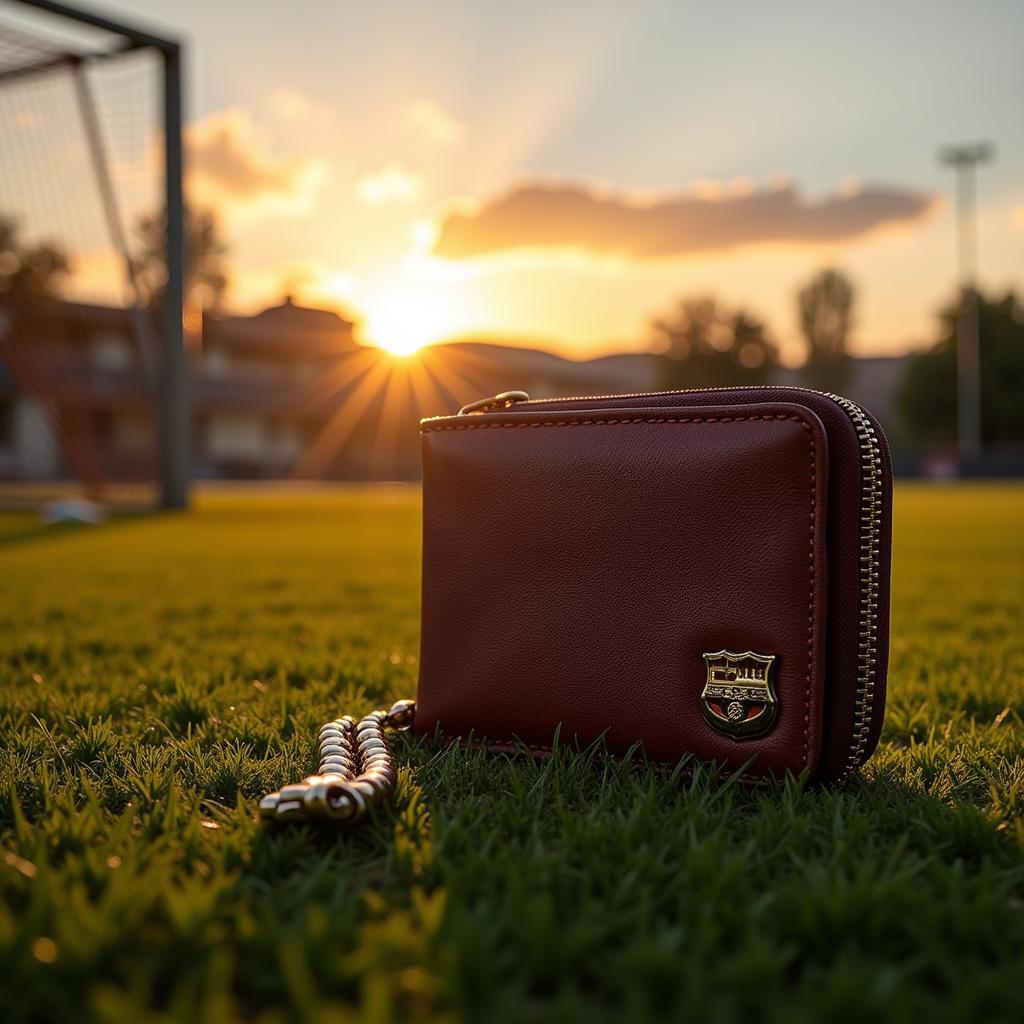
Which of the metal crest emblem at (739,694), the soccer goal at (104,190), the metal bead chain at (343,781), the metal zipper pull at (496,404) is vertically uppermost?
the soccer goal at (104,190)

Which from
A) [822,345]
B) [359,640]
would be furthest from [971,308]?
[359,640]

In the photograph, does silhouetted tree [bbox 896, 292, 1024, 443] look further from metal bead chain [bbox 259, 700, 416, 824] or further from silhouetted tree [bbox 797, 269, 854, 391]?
metal bead chain [bbox 259, 700, 416, 824]

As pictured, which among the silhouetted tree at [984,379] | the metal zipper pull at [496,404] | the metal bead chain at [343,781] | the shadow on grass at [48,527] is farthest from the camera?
the silhouetted tree at [984,379]

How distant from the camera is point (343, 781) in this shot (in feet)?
4.31

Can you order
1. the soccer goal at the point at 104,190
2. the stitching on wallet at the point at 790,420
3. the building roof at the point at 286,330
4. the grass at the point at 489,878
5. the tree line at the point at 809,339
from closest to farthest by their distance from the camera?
the grass at the point at 489,878, the stitching on wallet at the point at 790,420, the soccer goal at the point at 104,190, the tree line at the point at 809,339, the building roof at the point at 286,330

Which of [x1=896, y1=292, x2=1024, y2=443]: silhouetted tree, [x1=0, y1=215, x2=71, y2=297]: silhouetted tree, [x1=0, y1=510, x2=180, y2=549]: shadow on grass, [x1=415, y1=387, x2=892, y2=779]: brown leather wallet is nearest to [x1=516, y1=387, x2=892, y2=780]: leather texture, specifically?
[x1=415, y1=387, x2=892, y2=779]: brown leather wallet

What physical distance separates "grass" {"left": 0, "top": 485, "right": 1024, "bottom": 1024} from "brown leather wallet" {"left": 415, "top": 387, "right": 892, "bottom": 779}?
0.09 metres

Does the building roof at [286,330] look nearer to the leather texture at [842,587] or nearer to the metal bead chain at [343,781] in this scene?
the metal bead chain at [343,781]

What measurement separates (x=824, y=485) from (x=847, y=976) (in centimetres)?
76

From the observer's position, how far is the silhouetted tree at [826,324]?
58.3 meters

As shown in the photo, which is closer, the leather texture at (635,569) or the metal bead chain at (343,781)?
the metal bead chain at (343,781)

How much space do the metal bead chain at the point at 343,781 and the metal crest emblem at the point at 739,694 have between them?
51cm

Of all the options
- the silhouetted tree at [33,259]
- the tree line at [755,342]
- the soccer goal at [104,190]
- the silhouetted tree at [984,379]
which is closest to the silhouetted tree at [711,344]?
the tree line at [755,342]

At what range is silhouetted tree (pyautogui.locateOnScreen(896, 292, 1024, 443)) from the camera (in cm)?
4578
